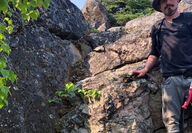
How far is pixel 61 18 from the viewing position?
23.1 feet

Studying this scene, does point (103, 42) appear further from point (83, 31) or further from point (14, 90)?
point (14, 90)

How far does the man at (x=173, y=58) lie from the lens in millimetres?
4094

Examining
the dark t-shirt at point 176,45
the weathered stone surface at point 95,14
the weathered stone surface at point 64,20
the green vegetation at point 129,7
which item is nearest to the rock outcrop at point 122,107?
the dark t-shirt at point 176,45

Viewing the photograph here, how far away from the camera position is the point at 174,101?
4113mm

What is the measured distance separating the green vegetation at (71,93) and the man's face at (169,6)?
207cm

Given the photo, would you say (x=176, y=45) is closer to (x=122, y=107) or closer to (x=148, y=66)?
(x=148, y=66)

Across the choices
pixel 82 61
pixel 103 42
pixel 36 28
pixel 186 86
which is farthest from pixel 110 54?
pixel 186 86

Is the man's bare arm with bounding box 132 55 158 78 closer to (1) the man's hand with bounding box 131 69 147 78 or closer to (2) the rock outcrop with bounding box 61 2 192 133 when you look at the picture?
(1) the man's hand with bounding box 131 69 147 78

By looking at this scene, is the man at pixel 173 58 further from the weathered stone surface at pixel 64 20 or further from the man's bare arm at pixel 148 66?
the weathered stone surface at pixel 64 20

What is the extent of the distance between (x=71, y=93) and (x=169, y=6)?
105 inches

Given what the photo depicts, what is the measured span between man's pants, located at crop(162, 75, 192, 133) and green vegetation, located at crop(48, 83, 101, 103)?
1.28 meters

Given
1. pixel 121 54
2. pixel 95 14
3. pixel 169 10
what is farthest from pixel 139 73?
pixel 95 14

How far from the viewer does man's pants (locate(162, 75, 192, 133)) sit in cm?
401

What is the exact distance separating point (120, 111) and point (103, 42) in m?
3.50
